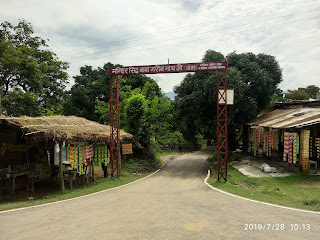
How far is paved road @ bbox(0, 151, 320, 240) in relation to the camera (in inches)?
222

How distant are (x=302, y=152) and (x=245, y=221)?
8120 millimetres

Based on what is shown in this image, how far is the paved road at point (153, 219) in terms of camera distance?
18.5 feet

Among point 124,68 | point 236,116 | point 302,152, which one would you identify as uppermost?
point 124,68

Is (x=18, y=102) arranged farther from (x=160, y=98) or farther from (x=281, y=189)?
(x=281, y=189)

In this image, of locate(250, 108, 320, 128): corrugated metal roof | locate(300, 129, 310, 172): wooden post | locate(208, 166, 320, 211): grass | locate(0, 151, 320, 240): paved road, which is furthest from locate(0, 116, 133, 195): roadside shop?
locate(300, 129, 310, 172): wooden post

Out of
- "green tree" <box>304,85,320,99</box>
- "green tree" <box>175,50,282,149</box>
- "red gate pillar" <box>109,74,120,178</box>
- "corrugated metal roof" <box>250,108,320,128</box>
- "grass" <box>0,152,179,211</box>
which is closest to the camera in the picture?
Result: "grass" <box>0,152,179,211</box>

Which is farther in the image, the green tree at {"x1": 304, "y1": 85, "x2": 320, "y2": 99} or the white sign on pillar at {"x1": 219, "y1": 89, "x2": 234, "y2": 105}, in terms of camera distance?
the green tree at {"x1": 304, "y1": 85, "x2": 320, "y2": 99}

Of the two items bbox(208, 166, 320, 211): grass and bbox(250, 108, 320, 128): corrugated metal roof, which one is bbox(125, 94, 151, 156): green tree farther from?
bbox(250, 108, 320, 128): corrugated metal roof

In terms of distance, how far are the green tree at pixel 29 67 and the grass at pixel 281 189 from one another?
18516mm

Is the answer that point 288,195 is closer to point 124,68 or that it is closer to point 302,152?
point 302,152

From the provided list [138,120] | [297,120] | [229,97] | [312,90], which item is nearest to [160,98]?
[138,120]

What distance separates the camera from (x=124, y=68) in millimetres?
13719

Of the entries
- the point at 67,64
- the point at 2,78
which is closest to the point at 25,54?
the point at 2,78

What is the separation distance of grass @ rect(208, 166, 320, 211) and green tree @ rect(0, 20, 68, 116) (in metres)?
18.5
